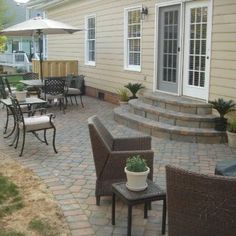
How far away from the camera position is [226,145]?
7.16 metres

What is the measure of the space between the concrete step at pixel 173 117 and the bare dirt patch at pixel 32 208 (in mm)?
3331

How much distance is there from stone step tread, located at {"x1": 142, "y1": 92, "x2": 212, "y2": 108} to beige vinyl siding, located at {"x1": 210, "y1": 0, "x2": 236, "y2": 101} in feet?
1.09

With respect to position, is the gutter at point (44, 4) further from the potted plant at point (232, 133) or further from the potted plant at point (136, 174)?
the potted plant at point (136, 174)

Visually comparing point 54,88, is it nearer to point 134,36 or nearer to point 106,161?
point 134,36

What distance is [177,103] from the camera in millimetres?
8148

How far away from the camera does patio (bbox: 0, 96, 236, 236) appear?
3.91m

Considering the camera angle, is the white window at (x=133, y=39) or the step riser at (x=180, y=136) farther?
the white window at (x=133, y=39)

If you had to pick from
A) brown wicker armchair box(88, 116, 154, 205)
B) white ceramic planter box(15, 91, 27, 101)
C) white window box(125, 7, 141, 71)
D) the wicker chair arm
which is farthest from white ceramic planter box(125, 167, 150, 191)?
white window box(125, 7, 141, 71)

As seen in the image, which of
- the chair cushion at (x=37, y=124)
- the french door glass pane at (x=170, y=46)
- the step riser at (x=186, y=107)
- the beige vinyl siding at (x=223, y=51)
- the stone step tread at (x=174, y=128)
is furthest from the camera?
the french door glass pane at (x=170, y=46)

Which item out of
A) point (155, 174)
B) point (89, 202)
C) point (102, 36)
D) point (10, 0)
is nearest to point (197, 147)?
point (155, 174)

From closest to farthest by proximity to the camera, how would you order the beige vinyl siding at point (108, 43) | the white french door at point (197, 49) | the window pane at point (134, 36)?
the white french door at point (197, 49)
the beige vinyl siding at point (108, 43)
the window pane at point (134, 36)

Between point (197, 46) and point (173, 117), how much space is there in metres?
1.76

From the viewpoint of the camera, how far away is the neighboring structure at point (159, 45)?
7.74 metres

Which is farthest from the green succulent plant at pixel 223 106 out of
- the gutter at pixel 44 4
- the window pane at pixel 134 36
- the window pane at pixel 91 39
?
the gutter at pixel 44 4
